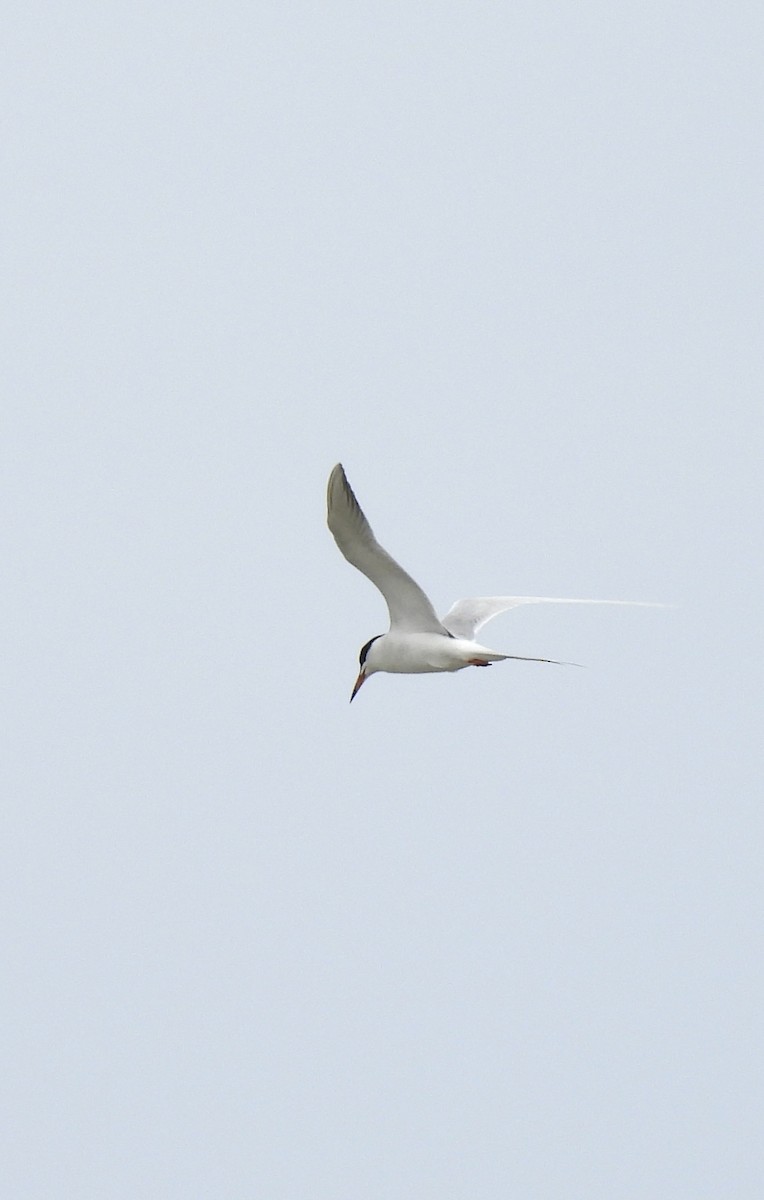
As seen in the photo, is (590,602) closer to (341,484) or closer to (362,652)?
(362,652)

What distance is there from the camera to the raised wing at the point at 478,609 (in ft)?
46.0

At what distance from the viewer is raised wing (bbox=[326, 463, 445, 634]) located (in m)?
11.4

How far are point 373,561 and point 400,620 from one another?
0.98 metres

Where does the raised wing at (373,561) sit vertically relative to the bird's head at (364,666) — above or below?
above

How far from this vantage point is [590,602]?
547 inches

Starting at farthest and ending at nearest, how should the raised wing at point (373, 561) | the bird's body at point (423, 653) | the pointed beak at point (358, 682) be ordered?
the pointed beak at point (358, 682)
the bird's body at point (423, 653)
the raised wing at point (373, 561)

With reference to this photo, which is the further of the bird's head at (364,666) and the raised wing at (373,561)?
the bird's head at (364,666)

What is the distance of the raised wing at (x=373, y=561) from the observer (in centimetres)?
1143

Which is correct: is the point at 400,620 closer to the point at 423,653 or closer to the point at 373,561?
the point at 423,653

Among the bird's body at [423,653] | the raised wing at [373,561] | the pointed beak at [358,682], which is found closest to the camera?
the raised wing at [373,561]

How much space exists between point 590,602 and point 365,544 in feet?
8.60

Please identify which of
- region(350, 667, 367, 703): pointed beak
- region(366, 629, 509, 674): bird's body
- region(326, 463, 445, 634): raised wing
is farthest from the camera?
region(350, 667, 367, 703): pointed beak

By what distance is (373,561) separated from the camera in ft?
39.8

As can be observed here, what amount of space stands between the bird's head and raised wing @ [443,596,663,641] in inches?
26.4
